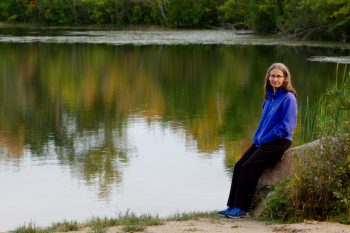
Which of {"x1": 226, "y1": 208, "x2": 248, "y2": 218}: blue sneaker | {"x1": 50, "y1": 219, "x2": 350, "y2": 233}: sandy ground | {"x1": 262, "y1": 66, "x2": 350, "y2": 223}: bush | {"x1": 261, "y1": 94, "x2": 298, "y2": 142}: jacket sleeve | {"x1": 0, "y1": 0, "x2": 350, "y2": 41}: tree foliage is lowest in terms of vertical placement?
{"x1": 0, "y1": 0, "x2": 350, "y2": 41}: tree foliage

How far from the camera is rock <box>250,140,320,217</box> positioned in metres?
7.82

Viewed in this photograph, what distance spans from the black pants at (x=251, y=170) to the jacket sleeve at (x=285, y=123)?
0.07 metres

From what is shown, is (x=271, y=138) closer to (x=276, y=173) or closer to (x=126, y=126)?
(x=276, y=173)

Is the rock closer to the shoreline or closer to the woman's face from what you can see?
the shoreline

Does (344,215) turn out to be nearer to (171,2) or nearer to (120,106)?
(120,106)

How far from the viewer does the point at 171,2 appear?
229 ft

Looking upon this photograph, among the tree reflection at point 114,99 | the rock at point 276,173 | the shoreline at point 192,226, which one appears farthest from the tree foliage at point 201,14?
the shoreline at point 192,226

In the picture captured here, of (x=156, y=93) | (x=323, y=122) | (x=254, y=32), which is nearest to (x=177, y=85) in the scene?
(x=156, y=93)

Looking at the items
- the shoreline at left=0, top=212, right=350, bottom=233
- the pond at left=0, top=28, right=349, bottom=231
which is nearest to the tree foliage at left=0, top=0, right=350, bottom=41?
the pond at left=0, top=28, right=349, bottom=231

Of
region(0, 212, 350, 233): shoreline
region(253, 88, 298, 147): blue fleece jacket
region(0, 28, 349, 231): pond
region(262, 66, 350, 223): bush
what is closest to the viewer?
region(0, 212, 350, 233): shoreline

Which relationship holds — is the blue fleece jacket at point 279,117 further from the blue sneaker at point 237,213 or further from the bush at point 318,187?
the blue sneaker at point 237,213

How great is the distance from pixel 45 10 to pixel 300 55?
48592mm

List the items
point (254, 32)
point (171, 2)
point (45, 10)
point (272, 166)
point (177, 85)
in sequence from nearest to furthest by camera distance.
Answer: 1. point (272, 166)
2. point (177, 85)
3. point (254, 32)
4. point (171, 2)
5. point (45, 10)

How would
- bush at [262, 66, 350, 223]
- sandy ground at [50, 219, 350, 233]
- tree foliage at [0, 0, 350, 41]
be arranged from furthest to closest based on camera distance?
tree foliage at [0, 0, 350, 41] < bush at [262, 66, 350, 223] < sandy ground at [50, 219, 350, 233]
